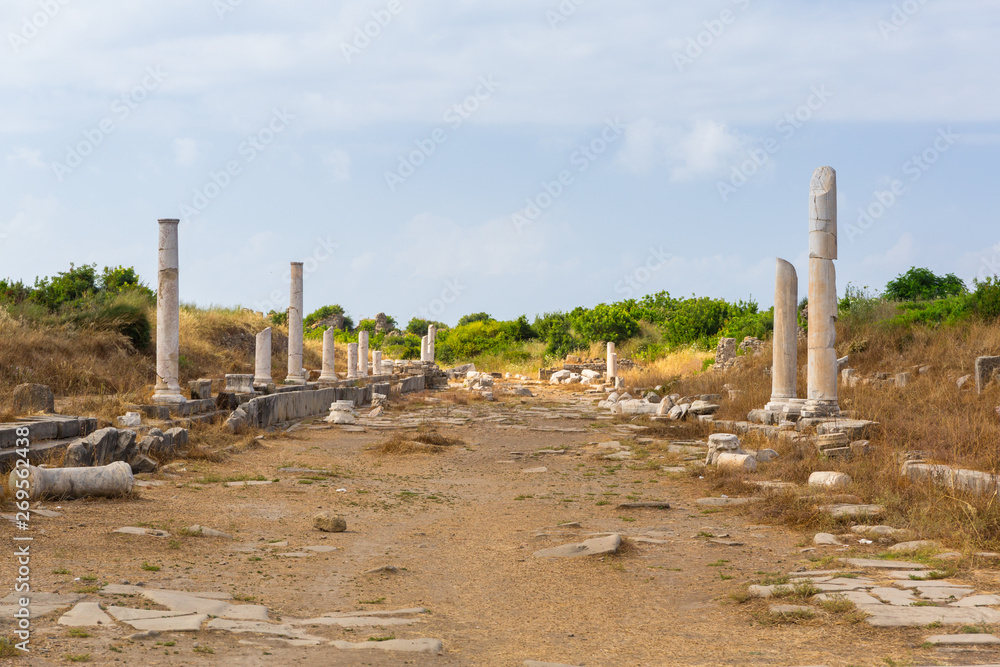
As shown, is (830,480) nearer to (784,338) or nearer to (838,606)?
(838,606)

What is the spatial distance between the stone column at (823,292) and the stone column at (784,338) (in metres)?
1.26

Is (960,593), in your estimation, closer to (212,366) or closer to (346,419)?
(346,419)

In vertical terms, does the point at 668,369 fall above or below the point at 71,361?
below

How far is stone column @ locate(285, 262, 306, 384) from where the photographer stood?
2538 centimetres

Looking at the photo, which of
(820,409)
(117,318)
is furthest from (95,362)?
(820,409)

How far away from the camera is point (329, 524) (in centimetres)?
866

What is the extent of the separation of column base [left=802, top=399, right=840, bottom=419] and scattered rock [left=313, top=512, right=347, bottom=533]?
920 centimetres

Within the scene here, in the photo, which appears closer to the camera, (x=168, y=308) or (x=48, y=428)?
(x=48, y=428)

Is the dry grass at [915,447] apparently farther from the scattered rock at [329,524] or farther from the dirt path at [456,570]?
the scattered rock at [329,524]

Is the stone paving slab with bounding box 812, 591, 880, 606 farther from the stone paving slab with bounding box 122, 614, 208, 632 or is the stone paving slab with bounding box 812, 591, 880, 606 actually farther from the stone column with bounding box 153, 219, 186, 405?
the stone column with bounding box 153, 219, 186, 405

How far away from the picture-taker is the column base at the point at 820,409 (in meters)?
15.1

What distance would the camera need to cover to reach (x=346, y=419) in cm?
2106

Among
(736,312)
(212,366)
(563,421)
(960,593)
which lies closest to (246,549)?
(960,593)

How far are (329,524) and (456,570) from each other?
1956 mm
